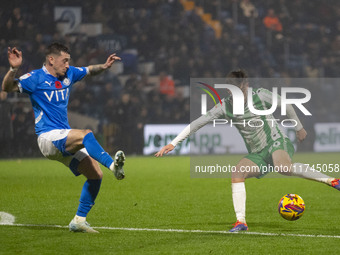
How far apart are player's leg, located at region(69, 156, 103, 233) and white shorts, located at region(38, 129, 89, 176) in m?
0.07

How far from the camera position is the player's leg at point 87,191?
6945mm

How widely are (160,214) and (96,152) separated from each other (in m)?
2.41

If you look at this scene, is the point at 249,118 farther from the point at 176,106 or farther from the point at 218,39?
the point at 218,39

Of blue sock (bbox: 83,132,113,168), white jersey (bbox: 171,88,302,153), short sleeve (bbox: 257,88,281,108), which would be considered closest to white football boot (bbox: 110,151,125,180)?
blue sock (bbox: 83,132,113,168)

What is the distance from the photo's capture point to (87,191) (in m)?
7.07

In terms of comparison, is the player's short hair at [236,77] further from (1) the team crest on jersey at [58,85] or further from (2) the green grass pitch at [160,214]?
(1) the team crest on jersey at [58,85]

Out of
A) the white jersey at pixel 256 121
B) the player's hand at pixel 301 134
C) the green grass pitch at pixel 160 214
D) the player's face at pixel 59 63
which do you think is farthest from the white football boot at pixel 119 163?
the player's hand at pixel 301 134

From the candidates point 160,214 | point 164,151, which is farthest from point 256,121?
point 160,214

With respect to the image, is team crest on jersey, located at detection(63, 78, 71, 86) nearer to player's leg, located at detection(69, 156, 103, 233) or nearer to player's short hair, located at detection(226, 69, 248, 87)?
player's leg, located at detection(69, 156, 103, 233)

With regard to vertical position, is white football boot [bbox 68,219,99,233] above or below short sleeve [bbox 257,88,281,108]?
below

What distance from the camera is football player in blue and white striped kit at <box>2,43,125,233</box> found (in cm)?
662

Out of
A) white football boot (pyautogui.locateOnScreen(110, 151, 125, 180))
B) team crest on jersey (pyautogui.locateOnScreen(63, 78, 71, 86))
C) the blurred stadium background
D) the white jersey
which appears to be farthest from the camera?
the blurred stadium background

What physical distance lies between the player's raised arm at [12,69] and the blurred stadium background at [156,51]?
12261 millimetres

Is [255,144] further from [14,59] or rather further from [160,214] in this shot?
[14,59]
